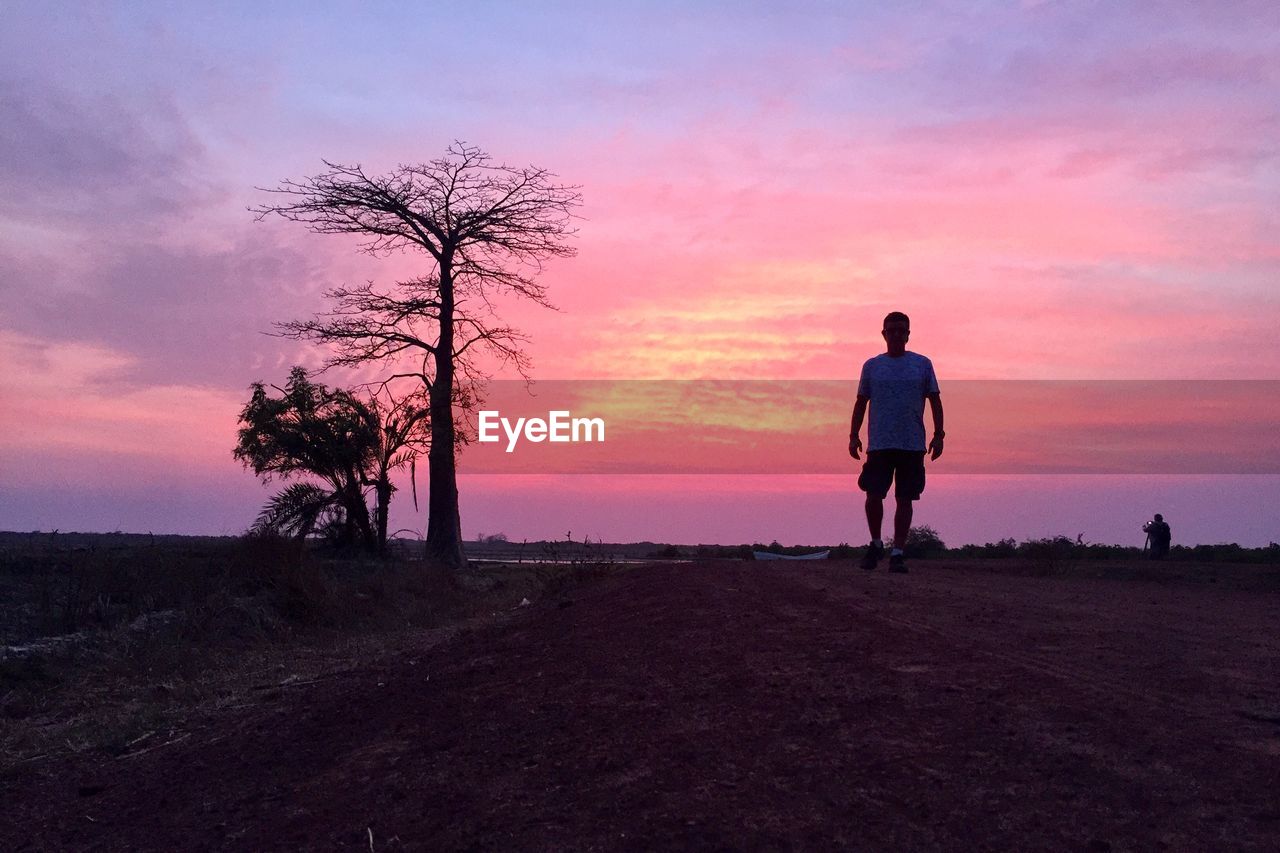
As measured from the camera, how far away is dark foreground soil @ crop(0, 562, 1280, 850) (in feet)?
11.0

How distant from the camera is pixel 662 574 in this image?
11.8m

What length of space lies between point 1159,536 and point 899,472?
18.0m

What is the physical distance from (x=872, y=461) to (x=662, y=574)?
2.66 meters

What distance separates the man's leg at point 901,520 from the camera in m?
11.0

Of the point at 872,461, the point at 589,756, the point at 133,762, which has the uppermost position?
the point at 872,461

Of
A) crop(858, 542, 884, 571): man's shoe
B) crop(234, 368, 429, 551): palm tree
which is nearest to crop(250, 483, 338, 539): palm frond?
crop(234, 368, 429, 551): palm tree

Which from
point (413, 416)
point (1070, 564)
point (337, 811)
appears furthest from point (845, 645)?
point (413, 416)

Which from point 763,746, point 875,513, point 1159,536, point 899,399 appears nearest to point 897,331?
point 899,399

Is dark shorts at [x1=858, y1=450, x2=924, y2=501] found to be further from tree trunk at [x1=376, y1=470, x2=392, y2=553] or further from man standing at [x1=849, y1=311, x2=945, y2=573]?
tree trunk at [x1=376, y1=470, x2=392, y2=553]

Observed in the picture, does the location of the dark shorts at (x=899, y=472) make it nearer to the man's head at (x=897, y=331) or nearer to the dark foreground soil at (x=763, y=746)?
the man's head at (x=897, y=331)

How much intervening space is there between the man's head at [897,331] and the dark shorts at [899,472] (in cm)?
105

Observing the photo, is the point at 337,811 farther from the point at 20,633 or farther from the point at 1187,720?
the point at 20,633

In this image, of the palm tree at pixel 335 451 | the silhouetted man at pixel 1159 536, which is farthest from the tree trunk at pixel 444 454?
the silhouetted man at pixel 1159 536

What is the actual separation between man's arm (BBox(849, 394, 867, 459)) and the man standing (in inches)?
5.2
